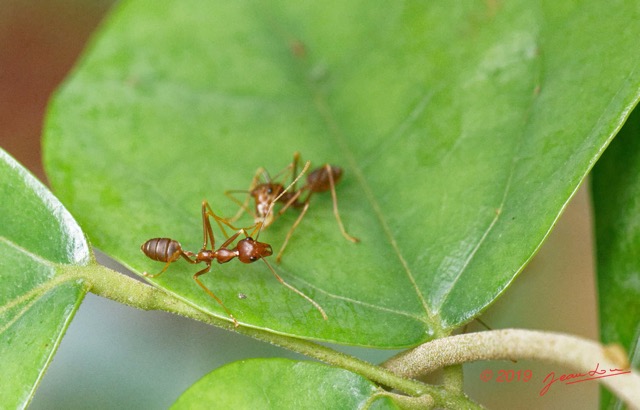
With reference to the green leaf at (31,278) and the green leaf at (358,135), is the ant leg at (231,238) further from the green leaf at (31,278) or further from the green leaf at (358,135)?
the green leaf at (31,278)

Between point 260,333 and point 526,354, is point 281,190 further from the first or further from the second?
point 526,354

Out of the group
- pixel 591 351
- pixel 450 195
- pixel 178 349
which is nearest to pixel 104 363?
pixel 178 349

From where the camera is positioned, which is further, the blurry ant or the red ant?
the blurry ant

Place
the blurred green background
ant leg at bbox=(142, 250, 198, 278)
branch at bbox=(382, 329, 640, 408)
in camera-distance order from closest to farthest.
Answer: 1. branch at bbox=(382, 329, 640, 408)
2. ant leg at bbox=(142, 250, 198, 278)
3. the blurred green background

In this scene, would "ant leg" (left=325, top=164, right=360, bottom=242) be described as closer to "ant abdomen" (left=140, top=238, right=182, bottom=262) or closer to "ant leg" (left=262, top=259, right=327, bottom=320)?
"ant leg" (left=262, top=259, right=327, bottom=320)

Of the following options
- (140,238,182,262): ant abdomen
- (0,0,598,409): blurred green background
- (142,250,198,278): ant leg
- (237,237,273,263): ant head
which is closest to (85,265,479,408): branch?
(142,250,198,278): ant leg

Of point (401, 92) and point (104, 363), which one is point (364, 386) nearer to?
point (401, 92)

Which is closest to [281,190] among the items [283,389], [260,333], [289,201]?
[289,201]
